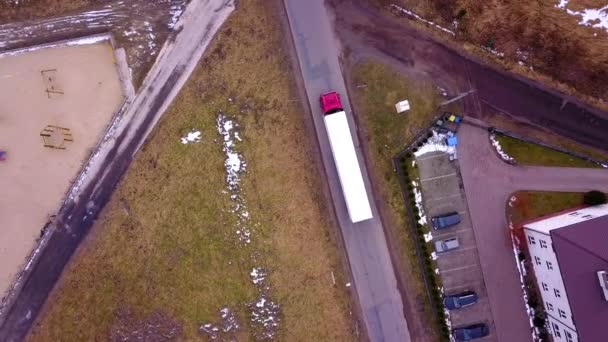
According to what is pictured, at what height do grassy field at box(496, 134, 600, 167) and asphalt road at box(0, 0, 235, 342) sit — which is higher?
asphalt road at box(0, 0, 235, 342)

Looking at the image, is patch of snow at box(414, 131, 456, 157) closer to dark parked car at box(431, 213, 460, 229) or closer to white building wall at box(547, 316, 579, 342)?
dark parked car at box(431, 213, 460, 229)

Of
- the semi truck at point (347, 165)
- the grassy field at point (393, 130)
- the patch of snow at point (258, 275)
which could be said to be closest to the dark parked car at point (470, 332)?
the grassy field at point (393, 130)

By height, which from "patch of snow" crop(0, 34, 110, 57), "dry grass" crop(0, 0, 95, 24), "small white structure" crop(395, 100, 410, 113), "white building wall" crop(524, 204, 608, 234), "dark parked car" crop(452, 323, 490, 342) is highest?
"dry grass" crop(0, 0, 95, 24)

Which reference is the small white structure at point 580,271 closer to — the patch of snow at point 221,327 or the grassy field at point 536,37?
the grassy field at point 536,37

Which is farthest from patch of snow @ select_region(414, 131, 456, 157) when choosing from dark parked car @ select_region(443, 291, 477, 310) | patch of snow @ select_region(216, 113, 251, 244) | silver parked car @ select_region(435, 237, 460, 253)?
patch of snow @ select_region(216, 113, 251, 244)

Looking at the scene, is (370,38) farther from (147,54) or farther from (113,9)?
(113,9)

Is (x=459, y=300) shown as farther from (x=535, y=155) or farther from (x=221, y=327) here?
(x=221, y=327)

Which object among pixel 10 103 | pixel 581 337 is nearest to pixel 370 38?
pixel 581 337
